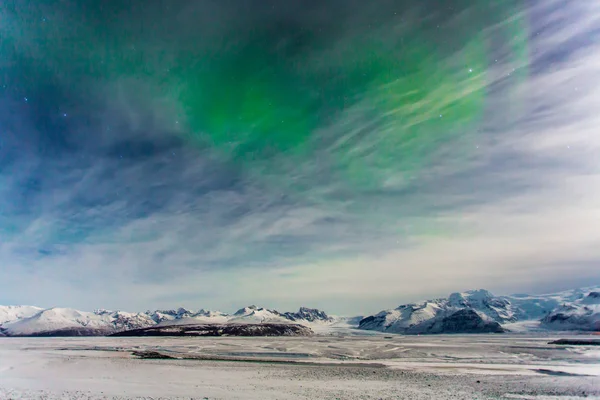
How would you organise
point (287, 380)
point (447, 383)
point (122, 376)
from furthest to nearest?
point (122, 376), point (287, 380), point (447, 383)

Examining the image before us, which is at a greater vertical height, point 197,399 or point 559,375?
point 197,399

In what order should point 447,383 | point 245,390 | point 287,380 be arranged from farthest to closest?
point 287,380
point 447,383
point 245,390

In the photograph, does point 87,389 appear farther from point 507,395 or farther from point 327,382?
point 507,395

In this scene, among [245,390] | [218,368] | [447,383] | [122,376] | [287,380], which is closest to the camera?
[245,390]

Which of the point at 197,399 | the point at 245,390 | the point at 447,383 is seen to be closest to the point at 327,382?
the point at 245,390

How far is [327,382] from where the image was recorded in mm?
39375

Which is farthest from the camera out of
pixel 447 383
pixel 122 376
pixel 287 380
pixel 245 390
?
pixel 122 376

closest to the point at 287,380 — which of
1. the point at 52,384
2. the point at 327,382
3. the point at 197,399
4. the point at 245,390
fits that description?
the point at 327,382

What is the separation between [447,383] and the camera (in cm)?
3769

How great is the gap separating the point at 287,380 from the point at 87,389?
2022 cm

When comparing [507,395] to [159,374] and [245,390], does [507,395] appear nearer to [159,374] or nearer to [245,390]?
[245,390]

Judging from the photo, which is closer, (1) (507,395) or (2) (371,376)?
(1) (507,395)

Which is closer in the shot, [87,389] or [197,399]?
[197,399]

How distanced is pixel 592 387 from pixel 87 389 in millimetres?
48998
